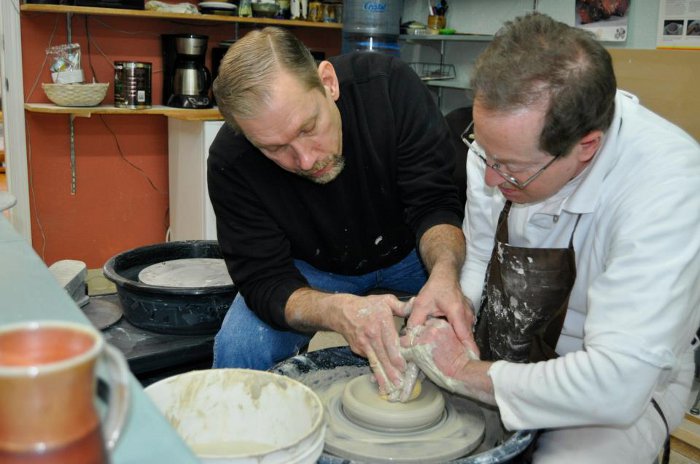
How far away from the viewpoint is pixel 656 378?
124 centimetres

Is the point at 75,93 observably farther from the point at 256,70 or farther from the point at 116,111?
the point at 256,70

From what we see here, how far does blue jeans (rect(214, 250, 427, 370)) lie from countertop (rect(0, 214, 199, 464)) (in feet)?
2.50

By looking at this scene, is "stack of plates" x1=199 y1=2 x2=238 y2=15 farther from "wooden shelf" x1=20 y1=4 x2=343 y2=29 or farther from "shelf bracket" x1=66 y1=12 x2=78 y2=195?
"shelf bracket" x1=66 y1=12 x2=78 y2=195

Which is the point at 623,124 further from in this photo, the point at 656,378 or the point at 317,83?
the point at 317,83

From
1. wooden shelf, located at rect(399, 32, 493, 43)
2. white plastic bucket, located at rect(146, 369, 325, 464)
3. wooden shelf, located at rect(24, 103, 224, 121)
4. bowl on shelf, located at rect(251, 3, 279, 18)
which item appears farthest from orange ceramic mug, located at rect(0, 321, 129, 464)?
bowl on shelf, located at rect(251, 3, 279, 18)

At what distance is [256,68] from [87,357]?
1.20 meters

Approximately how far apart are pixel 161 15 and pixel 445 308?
2.79 meters

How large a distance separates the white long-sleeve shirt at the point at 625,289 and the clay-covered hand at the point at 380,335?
0.24 meters

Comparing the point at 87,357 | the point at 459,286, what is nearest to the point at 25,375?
the point at 87,357

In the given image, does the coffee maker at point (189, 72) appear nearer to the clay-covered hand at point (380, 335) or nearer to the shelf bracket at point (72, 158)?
the shelf bracket at point (72, 158)

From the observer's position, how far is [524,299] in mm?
1595

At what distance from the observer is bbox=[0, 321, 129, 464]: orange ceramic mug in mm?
492

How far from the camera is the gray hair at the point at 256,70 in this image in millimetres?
1607

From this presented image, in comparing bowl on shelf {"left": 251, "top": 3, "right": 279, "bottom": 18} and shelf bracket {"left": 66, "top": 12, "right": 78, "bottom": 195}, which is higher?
bowl on shelf {"left": 251, "top": 3, "right": 279, "bottom": 18}
